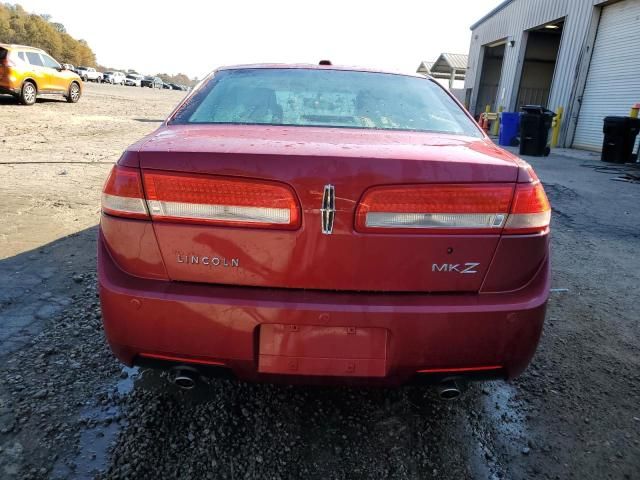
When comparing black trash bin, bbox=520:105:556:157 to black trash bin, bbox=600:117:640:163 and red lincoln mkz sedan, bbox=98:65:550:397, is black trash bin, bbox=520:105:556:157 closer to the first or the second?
black trash bin, bbox=600:117:640:163

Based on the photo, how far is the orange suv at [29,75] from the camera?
1387cm

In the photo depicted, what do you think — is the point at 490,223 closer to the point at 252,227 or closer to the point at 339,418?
the point at 252,227

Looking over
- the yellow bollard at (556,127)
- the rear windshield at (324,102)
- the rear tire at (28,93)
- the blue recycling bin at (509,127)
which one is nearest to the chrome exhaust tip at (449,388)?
the rear windshield at (324,102)

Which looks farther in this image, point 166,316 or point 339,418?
point 339,418

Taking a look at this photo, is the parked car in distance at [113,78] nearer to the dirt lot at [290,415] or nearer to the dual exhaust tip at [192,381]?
the dirt lot at [290,415]

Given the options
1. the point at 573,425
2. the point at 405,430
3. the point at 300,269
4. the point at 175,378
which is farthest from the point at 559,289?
the point at 175,378

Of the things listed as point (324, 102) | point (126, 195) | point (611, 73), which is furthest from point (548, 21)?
point (126, 195)

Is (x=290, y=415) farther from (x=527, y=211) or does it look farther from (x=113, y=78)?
(x=113, y=78)

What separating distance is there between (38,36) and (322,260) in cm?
9832

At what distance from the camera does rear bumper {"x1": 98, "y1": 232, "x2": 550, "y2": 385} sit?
5.29 feet

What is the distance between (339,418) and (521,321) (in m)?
0.94

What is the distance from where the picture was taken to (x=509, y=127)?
14.9 meters

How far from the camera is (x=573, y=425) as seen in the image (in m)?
2.20

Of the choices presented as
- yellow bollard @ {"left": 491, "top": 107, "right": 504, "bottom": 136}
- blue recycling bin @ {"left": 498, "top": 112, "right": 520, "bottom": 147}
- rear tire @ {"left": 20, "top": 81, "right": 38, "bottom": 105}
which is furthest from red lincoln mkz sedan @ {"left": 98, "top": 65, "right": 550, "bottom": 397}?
yellow bollard @ {"left": 491, "top": 107, "right": 504, "bottom": 136}
